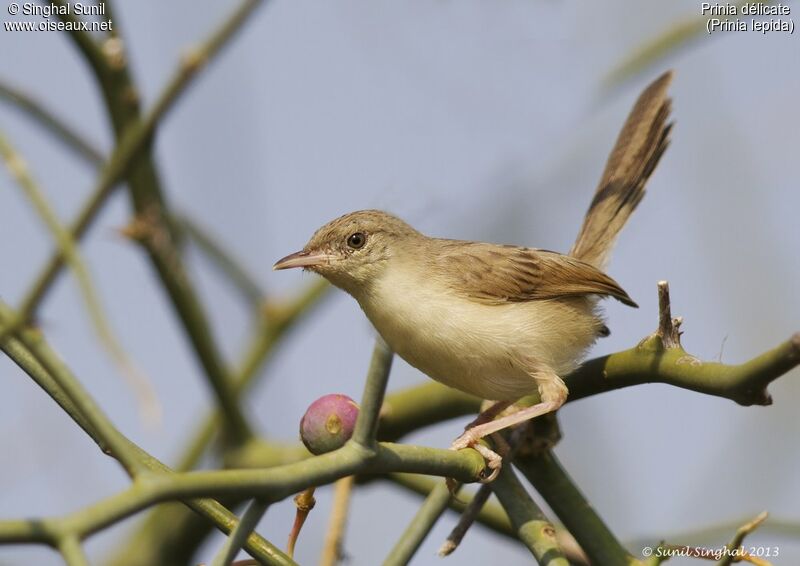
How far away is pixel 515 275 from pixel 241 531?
2527 millimetres

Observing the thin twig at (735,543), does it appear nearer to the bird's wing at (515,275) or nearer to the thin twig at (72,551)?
the thin twig at (72,551)

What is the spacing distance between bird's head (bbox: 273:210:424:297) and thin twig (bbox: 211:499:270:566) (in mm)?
2181

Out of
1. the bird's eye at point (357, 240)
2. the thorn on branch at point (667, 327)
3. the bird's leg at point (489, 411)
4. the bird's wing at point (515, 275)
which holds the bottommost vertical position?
the thorn on branch at point (667, 327)

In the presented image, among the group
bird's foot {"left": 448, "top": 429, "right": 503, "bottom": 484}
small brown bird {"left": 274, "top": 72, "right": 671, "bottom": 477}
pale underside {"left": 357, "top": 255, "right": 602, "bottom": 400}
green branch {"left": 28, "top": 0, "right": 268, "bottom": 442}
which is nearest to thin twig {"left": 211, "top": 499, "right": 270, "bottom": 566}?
bird's foot {"left": 448, "top": 429, "right": 503, "bottom": 484}

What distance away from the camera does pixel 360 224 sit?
3.70 meters

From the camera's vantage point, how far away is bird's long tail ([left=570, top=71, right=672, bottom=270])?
4.07 m

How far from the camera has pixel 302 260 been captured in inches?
139

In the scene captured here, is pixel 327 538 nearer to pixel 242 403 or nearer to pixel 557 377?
pixel 557 377

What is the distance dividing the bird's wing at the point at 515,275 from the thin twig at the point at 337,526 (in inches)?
54.1

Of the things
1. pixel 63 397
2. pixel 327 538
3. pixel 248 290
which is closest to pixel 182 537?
pixel 248 290

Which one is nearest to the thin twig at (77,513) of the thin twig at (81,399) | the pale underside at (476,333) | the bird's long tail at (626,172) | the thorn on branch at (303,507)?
the thin twig at (81,399)

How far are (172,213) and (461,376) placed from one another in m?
1.19

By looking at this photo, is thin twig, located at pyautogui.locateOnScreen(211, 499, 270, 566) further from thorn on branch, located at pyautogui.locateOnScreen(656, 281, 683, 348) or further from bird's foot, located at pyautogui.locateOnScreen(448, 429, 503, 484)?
thorn on branch, located at pyautogui.locateOnScreen(656, 281, 683, 348)

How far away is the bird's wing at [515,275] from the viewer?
3.63 meters
